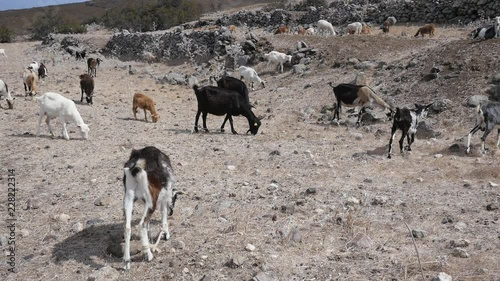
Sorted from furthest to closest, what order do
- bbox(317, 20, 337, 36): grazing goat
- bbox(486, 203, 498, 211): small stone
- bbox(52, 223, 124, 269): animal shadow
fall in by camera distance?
bbox(317, 20, 337, 36): grazing goat → bbox(486, 203, 498, 211): small stone → bbox(52, 223, 124, 269): animal shadow

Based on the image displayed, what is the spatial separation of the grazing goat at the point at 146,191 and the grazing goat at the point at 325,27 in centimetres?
2438

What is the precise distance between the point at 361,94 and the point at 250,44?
1309 centimetres

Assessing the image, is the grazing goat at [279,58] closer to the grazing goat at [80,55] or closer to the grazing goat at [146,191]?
the grazing goat at [80,55]

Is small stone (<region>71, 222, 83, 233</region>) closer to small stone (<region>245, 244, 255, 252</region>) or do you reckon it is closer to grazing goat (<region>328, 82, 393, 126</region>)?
small stone (<region>245, 244, 255, 252</region>)

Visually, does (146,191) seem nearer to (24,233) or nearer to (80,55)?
(24,233)

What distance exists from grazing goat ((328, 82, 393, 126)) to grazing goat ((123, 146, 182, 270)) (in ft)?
32.2

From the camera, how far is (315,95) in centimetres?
1916

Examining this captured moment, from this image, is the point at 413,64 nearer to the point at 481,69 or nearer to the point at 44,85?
the point at 481,69

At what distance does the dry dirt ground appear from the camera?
6230 mm

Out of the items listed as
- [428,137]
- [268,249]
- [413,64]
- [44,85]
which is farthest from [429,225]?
[44,85]

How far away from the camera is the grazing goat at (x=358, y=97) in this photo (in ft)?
49.8

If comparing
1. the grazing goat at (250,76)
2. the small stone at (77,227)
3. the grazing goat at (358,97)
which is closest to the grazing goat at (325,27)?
the grazing goat at (250,76)

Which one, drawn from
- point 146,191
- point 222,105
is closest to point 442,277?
point 146,191

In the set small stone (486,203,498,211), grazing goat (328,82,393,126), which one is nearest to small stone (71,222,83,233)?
small stone (486,203,498,211)
